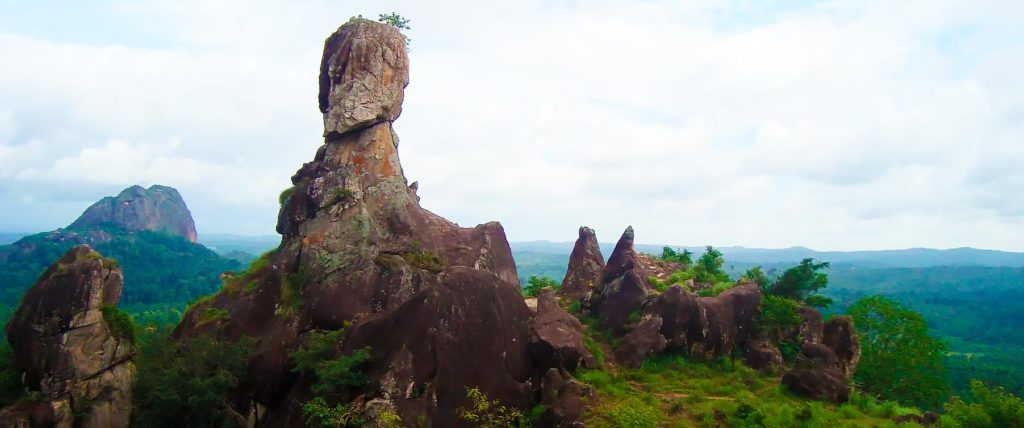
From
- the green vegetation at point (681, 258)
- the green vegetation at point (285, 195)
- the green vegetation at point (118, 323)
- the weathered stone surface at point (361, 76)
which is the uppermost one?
the weathered stone surface at point (361, 76)

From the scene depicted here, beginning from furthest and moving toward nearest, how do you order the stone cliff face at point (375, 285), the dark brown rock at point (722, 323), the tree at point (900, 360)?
the tree at point (900, 360) → the dark brown rock at point (722, 323) → the stone cliff face at point (375, 285)

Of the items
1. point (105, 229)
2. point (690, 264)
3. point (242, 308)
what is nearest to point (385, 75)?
point (242, 308)

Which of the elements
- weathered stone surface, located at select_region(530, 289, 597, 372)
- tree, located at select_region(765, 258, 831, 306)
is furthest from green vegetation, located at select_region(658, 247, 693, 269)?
weathered stone surface, located at select_region(530, 289, 597, 372)

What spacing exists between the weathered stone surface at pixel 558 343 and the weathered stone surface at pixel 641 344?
2.32 meters

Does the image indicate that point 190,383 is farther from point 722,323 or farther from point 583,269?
point 583,269

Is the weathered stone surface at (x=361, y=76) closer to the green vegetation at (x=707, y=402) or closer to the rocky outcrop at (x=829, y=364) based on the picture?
the green vegetation at (x=707, y=402)

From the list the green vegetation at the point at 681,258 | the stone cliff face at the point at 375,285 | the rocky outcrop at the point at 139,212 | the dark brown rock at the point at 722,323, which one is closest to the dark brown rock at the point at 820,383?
the dark brown rock at the point at 722,323

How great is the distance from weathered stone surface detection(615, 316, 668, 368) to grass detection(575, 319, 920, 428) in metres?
0.45

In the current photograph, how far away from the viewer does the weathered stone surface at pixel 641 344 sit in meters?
28.6

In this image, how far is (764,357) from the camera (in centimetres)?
2930

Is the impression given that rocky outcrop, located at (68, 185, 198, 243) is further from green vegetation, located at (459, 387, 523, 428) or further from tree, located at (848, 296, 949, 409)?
tree, located at (848, 296, 949, 409)

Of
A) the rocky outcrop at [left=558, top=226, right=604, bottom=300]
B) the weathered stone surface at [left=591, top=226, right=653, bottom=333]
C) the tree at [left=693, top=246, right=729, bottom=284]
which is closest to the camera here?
the weathered stone surface at [left=591, top=226, right=653, bottom=333]

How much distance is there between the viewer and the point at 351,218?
29.3 metres

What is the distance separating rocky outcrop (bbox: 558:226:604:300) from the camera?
38.6m
